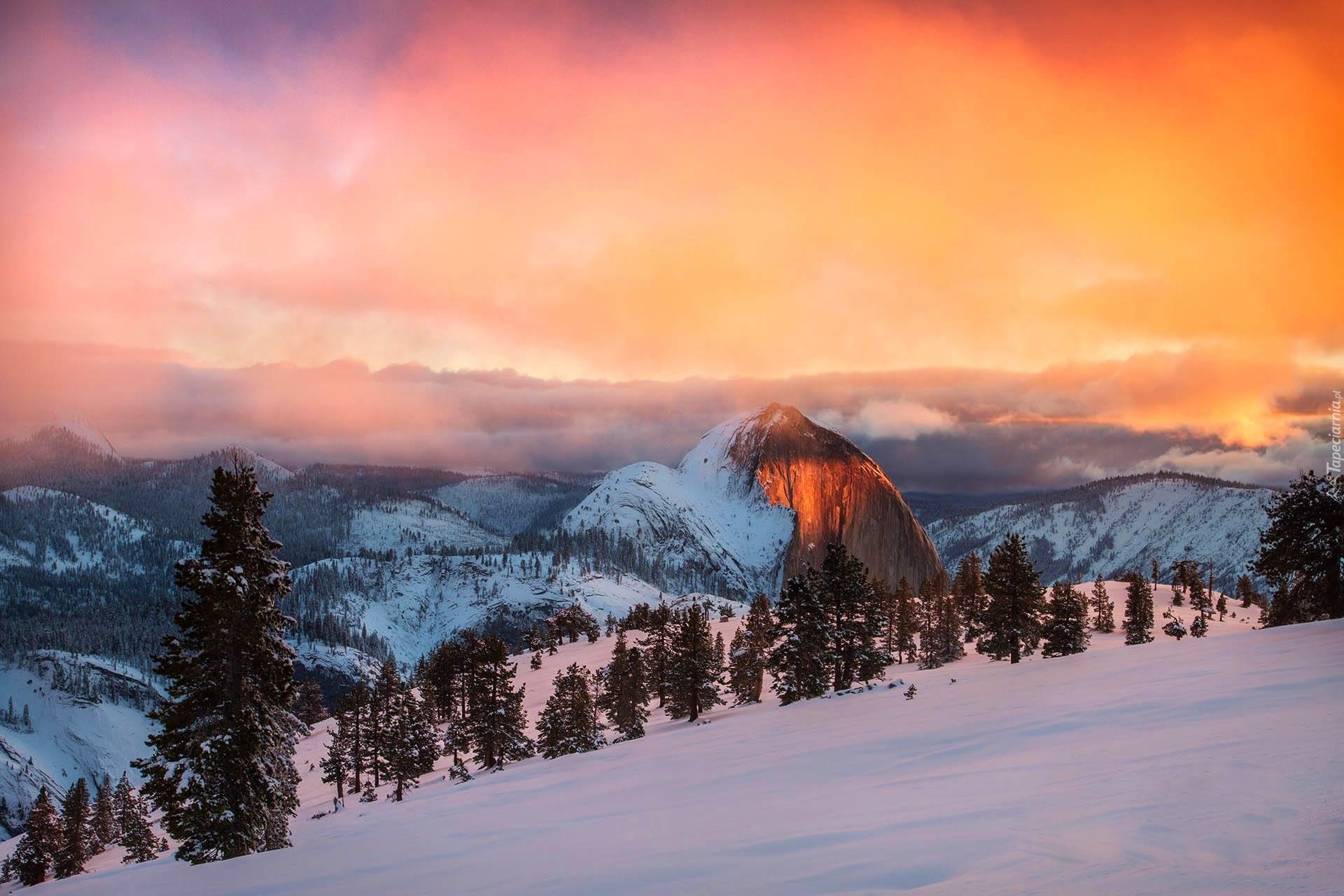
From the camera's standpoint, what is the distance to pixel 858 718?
2486cm

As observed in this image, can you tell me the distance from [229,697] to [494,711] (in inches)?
1485

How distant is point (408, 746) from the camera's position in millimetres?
59969

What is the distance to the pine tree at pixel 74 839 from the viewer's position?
66.2 meters

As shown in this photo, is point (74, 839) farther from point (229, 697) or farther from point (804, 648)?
point (804, 648)

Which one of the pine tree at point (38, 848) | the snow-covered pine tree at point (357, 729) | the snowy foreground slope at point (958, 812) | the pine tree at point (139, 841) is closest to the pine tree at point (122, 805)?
the pine tree at point (139, 841)

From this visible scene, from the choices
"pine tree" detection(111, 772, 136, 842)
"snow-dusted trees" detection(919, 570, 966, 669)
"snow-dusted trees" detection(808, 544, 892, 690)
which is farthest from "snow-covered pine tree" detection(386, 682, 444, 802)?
"snow-dusted trees" detection(919, 570, 966, 669)

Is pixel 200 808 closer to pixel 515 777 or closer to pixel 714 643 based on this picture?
pixel 515 777

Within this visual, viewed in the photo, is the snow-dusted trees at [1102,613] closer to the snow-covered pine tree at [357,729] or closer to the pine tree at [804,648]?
the pine tree at [804,648]

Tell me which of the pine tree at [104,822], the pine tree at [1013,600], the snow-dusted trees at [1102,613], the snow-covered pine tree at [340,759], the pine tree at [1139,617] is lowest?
the pine tree at [104,822]

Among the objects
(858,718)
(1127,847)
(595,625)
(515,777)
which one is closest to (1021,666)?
(858,718)

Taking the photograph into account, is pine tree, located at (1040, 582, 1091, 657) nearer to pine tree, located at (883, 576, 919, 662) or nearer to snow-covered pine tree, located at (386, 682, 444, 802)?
pine tree, located at (883, 576, 919, 662)

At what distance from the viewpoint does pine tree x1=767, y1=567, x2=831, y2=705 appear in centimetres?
5019

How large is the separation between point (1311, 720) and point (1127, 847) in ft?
22.7

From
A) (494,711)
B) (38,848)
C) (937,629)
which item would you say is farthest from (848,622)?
(38,848)
